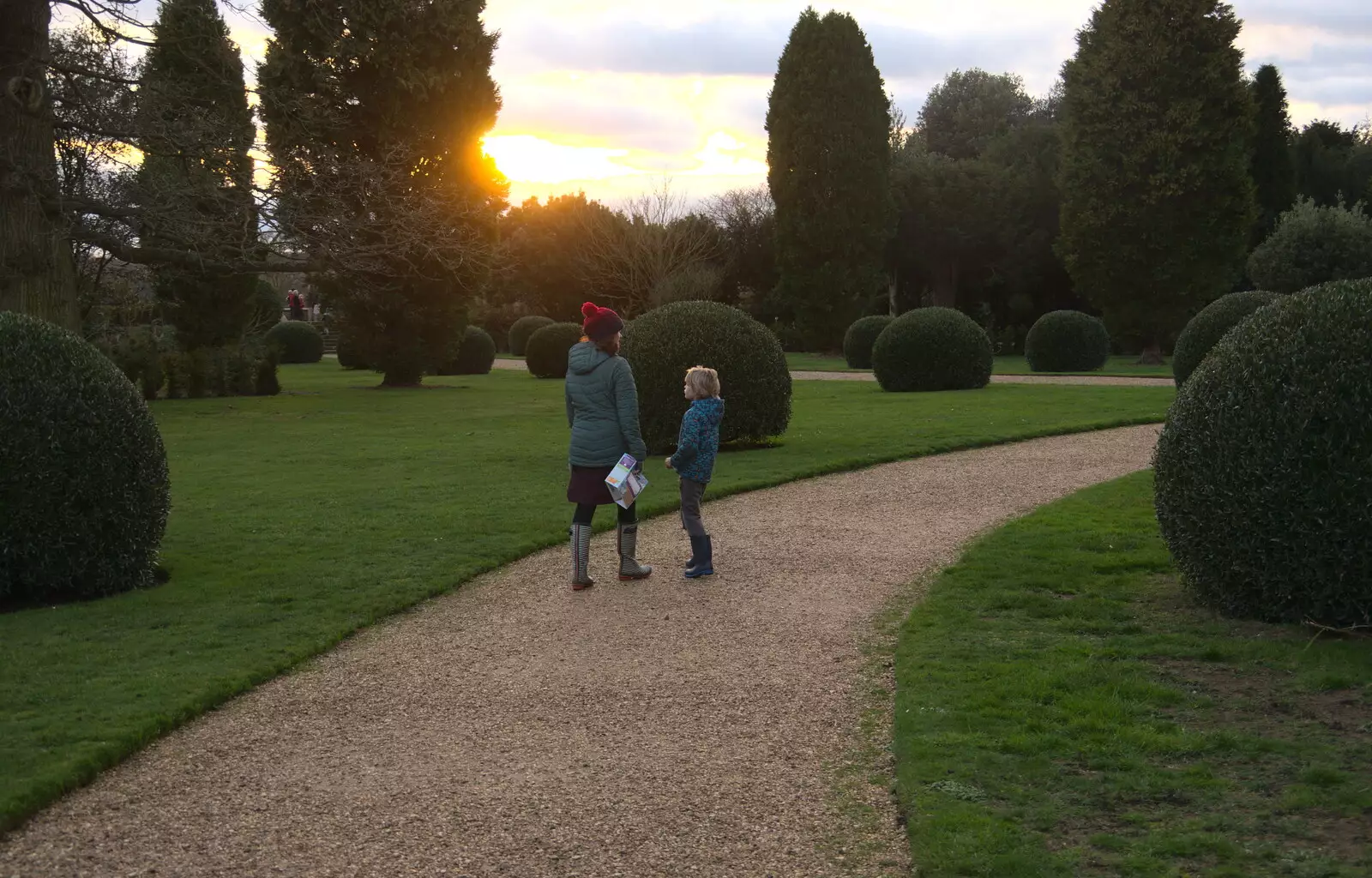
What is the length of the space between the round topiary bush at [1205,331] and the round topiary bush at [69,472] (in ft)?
55.7

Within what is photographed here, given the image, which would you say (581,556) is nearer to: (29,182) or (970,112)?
(29,182)

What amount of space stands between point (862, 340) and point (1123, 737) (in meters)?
28.6

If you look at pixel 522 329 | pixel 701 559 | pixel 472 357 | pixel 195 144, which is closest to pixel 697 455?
pixel 701 559

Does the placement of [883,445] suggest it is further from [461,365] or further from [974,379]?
[461,365]

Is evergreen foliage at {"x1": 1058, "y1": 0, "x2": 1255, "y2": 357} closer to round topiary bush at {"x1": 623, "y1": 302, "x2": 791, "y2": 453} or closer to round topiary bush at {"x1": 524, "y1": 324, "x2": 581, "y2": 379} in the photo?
round topiary bush at {"x1": 524, "y1": 324, "x2": 581, "y2": 379}

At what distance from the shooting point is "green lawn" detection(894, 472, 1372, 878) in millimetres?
3857

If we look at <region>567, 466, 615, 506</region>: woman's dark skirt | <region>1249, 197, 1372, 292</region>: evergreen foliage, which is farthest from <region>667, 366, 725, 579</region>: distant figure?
<region>1249, 197, 1372, 292</region>: evergreen foliage

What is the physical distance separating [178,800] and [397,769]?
783 mm

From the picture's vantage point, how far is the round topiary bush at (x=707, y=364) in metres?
14.1

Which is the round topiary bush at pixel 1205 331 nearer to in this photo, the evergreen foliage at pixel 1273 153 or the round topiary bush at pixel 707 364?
the round topiary bush at pixel 707 364

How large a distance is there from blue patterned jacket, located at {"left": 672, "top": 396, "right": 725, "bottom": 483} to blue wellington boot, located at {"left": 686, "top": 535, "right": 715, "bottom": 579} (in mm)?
406

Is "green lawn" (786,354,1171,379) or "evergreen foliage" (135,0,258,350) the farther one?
"green lawn" (786,354,1171,379)

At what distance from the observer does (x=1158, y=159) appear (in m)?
31.8

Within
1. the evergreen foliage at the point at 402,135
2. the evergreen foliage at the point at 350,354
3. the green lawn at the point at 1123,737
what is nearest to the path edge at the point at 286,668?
the green lawn at the point at 1123,737
